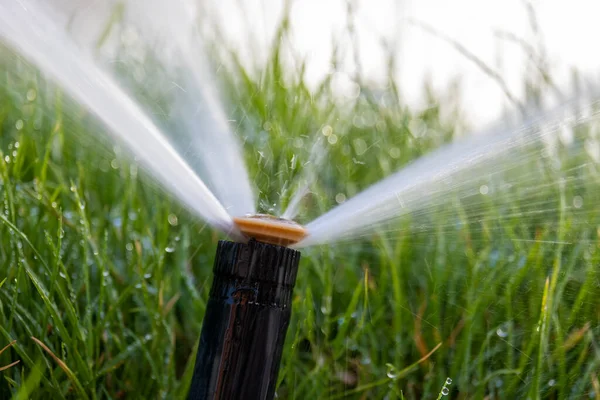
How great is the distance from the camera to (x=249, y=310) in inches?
35.2

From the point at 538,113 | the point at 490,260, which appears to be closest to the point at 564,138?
the point at 538,113

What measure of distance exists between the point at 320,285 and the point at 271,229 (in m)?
0.73

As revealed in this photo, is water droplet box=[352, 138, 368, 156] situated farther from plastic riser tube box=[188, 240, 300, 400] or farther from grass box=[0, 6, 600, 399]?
plastic riser tube box=[188, 240, 300, 400]

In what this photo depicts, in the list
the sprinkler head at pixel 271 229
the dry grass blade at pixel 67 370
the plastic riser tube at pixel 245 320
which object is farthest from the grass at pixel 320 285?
the sprinkler head at pixel 271 229

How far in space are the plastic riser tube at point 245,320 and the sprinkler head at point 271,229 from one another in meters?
0.01

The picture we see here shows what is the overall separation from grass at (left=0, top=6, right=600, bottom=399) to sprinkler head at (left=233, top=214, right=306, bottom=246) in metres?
0.35

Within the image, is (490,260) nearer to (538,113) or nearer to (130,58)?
(538,113)

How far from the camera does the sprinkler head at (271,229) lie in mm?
886

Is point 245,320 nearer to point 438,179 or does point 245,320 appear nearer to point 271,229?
point 271,229

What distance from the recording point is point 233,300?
2.93ft

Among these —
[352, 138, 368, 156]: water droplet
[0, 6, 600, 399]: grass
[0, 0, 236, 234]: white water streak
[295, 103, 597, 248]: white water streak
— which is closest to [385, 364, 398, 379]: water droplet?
[0, 6, 600, 399]: grass

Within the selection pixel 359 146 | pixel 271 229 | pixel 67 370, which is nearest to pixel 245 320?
pixel 271 229

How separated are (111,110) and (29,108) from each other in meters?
0.92

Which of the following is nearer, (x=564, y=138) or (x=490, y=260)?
(x=490, y=260)
